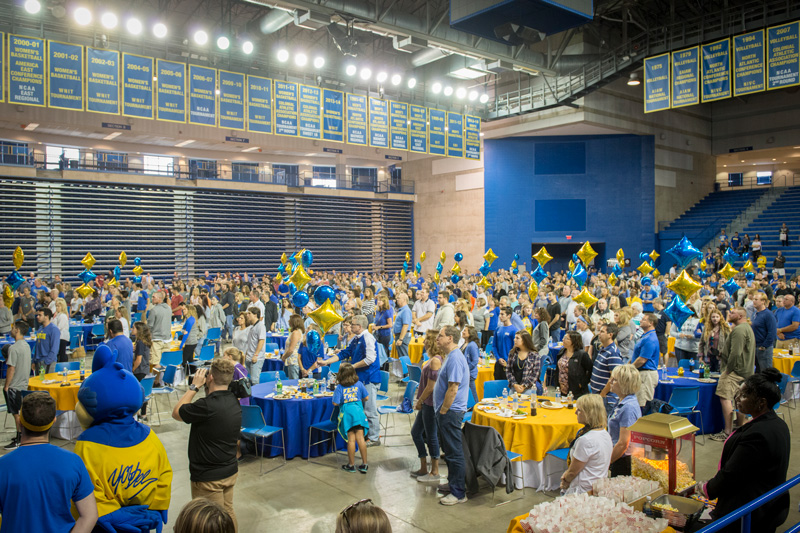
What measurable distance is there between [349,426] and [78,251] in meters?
18.8

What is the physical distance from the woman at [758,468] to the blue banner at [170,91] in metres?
13.6

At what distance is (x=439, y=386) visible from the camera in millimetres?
5578

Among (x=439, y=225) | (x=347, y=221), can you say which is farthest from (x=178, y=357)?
(x=439, y=225)

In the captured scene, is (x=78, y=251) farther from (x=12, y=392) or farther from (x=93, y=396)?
(x=93, y=396)

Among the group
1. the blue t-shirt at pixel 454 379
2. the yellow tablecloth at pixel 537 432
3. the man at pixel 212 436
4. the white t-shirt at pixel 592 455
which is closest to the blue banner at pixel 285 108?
the blue t-shirt at pixel 454 379

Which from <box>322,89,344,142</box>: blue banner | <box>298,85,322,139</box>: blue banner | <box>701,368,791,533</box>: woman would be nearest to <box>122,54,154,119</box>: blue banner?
<box>298,85,322,139</box>: blue banner

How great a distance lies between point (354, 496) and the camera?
18.7 ft

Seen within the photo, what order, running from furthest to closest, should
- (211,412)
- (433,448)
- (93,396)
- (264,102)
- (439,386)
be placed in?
(264,102) → (433,448) → (439,386) → (211,412) → (93,396)

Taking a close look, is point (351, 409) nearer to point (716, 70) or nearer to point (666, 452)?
point (666, 452)

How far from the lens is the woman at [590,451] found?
162 inches

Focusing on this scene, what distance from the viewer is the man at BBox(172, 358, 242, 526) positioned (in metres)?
3.97

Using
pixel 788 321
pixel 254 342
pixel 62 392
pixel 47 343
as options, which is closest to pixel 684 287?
pixel 788 321

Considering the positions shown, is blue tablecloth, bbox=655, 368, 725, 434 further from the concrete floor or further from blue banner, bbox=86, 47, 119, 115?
blue banner, bbox=86, 47, 119, 115

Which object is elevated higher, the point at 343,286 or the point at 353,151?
the point at 353,151
